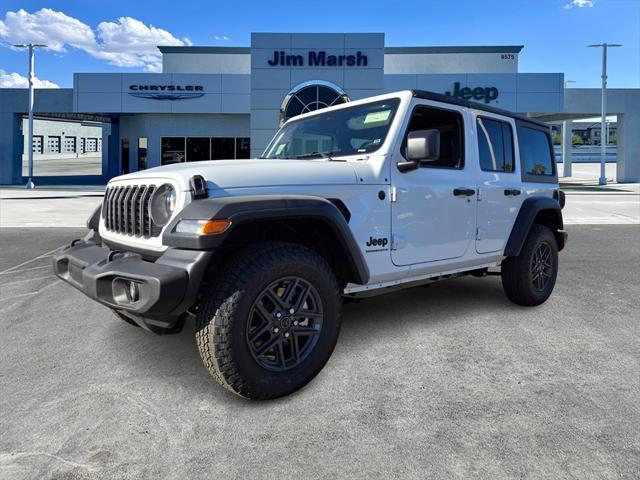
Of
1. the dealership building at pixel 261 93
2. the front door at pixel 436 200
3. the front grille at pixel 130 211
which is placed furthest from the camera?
the dealership building at pixel 261 93

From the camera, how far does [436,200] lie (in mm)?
3756

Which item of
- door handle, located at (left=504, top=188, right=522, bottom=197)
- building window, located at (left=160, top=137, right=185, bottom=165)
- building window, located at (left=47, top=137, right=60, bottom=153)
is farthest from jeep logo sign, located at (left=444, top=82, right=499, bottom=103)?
building window, located at (left=47, top=137, right=60, bottom=153)

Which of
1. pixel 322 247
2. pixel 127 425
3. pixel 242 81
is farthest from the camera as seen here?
pixel 242 81

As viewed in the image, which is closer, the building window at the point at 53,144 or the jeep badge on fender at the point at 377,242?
the jeep badge on fender at the point at 377,242

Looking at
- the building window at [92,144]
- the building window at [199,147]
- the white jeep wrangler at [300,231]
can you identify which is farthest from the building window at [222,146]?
the building window at [92,144]

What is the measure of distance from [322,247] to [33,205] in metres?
17.4

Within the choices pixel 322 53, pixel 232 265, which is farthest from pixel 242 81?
pixel 232 265

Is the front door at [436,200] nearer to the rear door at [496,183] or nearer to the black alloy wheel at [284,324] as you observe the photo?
the rear door at [496,183]

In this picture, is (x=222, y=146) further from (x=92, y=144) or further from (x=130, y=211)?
(x=92, y=144)

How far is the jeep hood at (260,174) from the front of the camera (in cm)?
279

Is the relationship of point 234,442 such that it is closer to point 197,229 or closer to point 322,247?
point 197,229

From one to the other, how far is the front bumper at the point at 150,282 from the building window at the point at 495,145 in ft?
9.28

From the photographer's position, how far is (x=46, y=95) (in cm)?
3088

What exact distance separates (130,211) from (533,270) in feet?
12.4
